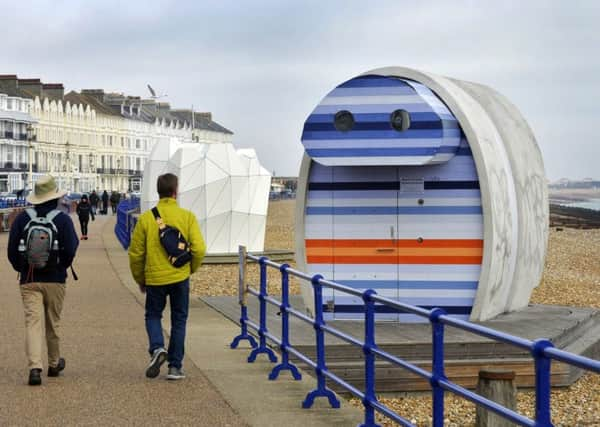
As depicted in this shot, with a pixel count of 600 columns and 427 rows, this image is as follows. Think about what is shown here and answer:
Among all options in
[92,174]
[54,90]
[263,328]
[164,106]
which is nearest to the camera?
[263,328]

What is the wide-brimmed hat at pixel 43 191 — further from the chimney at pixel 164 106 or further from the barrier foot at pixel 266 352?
the chimney at pixel 164 106

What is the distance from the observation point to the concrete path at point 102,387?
8.41 m

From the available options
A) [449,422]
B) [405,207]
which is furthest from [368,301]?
[405,207]

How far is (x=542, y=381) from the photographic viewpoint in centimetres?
525

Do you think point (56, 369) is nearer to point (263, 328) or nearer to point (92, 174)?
point (263, 328)

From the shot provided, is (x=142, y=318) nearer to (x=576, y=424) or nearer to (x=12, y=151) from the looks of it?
(x=576, y=424)

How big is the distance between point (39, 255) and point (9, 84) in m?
113

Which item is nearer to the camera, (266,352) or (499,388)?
(499,388)

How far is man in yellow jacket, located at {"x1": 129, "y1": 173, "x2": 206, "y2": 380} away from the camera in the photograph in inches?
380

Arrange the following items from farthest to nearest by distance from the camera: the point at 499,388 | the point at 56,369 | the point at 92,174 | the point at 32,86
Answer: the point at 92,174, the point at 32,86, the point at 56,369, the point at 499,388

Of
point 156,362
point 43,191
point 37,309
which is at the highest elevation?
point 43,191

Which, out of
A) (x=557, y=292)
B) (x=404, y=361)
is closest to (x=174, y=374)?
(x=404, y=361)

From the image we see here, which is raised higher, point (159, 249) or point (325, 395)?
point (159, 249)

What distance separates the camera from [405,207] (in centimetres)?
1377
